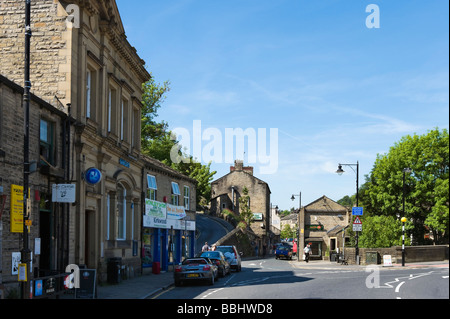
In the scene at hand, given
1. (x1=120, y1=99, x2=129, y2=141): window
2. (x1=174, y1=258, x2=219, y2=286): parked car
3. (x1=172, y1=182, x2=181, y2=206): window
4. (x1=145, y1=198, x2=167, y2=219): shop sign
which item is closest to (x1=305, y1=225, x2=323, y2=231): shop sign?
(x1=172, y1=182, x2=181, y2=206): window

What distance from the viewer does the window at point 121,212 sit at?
29.0 m

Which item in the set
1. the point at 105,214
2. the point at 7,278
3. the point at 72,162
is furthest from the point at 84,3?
the point at 7,278

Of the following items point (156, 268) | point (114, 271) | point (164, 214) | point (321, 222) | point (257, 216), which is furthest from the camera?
point (257, 216)

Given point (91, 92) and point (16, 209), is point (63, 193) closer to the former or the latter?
point (16, 209)

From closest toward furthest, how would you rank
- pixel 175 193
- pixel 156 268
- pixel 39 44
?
pixel 39 44 < pixel 156 268 < pixel 175 193

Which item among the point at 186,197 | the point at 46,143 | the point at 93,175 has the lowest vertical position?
the point at 186,197

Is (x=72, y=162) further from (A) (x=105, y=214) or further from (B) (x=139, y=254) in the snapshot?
(B) (x=139, y=254)

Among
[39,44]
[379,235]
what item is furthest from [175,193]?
[39,44]

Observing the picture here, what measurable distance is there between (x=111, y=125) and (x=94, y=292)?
37.4 feet

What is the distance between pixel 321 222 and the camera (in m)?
67.2

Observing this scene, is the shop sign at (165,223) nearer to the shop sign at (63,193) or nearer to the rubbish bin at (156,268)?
the rubbish bin at (156,268)

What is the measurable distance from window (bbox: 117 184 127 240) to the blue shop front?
2.95 metres

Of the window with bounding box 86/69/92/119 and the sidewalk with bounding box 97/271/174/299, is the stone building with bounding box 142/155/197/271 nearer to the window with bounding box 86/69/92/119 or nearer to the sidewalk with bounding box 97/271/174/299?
the sidewalk with bounding box 97/271/174/299

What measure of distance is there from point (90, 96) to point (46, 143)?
16.8ft
